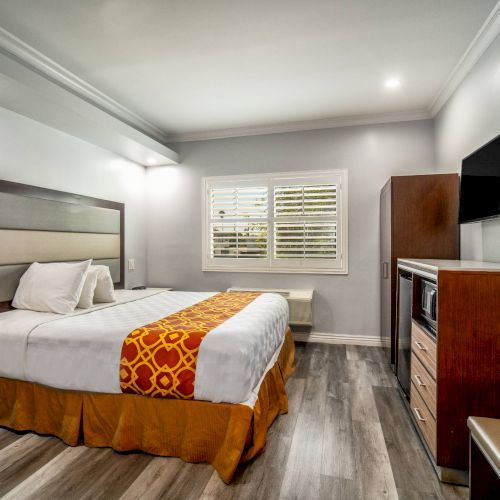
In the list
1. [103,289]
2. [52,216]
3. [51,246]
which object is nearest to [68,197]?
[52,216]

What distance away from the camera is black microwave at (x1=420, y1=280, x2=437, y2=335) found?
188 cm

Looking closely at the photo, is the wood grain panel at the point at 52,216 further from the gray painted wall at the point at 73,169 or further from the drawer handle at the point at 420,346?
the drawer handle at the point at 420,346

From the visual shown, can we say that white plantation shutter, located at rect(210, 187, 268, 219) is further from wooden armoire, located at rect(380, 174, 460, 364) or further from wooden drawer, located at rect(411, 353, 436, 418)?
wooden drawer, located at rect(411, 353, 436, 418)

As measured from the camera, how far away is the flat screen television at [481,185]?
2.19 metres

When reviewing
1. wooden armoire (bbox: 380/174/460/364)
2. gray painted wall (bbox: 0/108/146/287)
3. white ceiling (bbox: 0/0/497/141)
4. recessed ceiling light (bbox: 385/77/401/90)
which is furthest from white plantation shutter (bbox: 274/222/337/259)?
gray painted wall (bbox: 0/108/146/287)

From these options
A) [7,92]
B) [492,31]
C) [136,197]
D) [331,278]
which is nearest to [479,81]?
[492,31]

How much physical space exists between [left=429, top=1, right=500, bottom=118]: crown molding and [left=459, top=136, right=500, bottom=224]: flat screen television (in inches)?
32.3

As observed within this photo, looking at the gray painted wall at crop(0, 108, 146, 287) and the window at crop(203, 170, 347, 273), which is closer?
the gray painted wall at crop(0, 108, 146, 287)

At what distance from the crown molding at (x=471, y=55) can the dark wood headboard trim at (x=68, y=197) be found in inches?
144

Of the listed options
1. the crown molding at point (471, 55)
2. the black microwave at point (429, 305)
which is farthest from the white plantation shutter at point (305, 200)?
the black microwave at point (429, 305)

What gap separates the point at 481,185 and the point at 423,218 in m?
0.64

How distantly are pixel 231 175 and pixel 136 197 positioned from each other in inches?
50.8

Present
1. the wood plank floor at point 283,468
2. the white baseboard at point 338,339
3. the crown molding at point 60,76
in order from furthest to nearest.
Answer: the white baseboard at point 338,339
the crown molding at point 60,76
the wood plank floor at point 283,468

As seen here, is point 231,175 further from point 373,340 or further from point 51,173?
point 373,340
